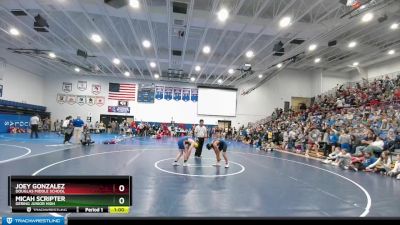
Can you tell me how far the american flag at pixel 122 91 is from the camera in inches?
1256

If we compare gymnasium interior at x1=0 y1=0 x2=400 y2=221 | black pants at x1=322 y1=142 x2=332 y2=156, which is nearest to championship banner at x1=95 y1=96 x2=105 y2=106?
gymnasium interior at x1=0 y1=0 x2=400 y2=221

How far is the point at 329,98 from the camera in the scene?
86.4 ft

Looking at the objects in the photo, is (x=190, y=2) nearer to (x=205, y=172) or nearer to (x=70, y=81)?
(x=205, y=172)

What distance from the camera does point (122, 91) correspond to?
32.1 meters

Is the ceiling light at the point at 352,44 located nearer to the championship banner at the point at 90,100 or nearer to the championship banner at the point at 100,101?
the championship banner at the point at 100,101

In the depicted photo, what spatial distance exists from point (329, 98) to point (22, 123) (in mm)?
29013

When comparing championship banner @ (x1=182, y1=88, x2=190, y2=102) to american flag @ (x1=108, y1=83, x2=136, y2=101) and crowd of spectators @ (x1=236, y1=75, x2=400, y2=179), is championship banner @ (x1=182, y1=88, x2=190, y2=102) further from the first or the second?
crowd of spectators @ (x1=236, y1=75, x2=400, y2=179)

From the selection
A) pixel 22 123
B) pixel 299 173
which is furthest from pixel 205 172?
pixel 22 123

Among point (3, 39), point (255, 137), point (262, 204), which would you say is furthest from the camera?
point (255, 137)
